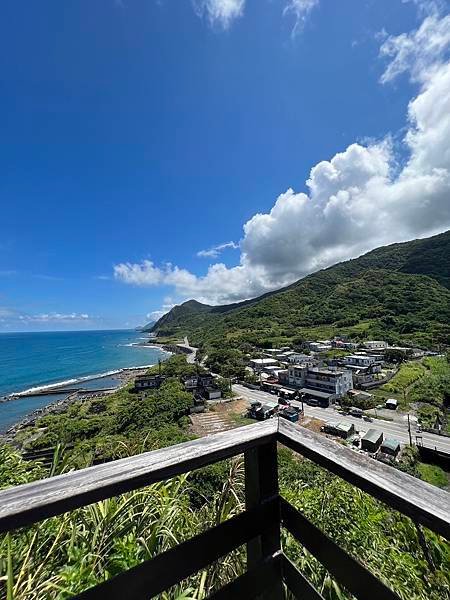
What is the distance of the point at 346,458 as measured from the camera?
29.2 inches

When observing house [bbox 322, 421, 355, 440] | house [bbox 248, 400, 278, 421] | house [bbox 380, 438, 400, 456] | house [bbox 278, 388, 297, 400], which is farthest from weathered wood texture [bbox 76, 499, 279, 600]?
house [bbox 278, 388, 297, 400]

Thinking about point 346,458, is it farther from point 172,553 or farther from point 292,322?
point 292,322

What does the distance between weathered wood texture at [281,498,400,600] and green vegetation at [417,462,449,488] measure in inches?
588

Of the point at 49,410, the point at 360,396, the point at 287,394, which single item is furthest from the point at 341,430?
the point at 49,410

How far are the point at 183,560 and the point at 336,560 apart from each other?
15.4 inches

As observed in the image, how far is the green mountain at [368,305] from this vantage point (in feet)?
157

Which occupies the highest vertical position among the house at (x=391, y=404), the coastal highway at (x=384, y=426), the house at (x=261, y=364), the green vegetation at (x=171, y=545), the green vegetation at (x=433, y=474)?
the green vegetation at (x=171, y=545)

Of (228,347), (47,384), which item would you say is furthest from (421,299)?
(47,384)

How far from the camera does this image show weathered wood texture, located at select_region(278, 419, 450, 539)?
1.78 ft

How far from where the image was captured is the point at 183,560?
2.42 feet

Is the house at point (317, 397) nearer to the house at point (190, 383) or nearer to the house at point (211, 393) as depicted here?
the house at point (211, 393)

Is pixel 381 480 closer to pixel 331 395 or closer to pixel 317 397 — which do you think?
pixel 317 397

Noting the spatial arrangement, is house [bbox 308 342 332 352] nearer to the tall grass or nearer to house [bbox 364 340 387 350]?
house [bbox 364 340 387 350]

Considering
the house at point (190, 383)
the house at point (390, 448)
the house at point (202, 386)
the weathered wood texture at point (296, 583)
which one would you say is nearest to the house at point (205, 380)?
the house at point (202, 386)
